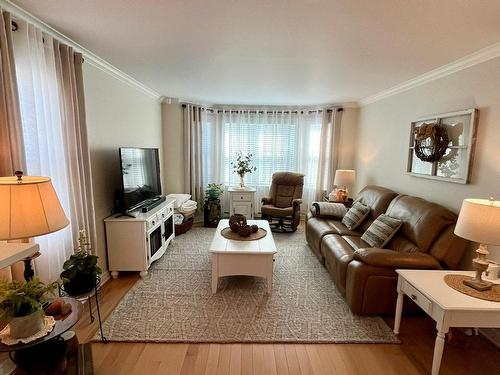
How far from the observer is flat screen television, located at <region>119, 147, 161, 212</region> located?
309cm

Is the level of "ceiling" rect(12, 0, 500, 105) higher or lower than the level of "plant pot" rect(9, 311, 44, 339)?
higher

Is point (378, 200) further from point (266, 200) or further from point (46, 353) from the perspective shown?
point (46, 353)

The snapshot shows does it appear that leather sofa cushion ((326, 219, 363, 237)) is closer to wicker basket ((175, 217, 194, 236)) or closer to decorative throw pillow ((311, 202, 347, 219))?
decorative throw pillow ((311, 202, 347, 219))

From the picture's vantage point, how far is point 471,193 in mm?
2482

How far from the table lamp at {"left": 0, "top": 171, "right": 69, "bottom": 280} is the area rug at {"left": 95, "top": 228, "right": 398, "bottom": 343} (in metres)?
1.30

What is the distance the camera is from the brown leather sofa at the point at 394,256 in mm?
2387

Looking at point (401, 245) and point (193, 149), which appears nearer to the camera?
point (401, 245)

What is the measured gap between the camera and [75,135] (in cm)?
242

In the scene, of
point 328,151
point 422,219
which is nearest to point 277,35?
point 422,219

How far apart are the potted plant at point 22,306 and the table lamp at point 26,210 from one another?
0.24 m

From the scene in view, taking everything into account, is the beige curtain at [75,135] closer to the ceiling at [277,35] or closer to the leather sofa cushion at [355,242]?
the ceiling at [277,35]

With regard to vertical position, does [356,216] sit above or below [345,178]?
below

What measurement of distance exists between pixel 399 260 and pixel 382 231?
64 cm

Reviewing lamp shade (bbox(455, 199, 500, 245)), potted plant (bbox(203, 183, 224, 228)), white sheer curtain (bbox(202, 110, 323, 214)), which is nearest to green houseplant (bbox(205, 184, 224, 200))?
potted plant (bbox(203, 183, 224, 228))
